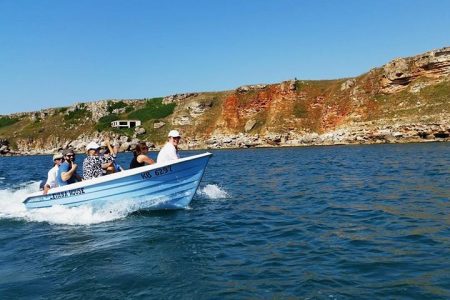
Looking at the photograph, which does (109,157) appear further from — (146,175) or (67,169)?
(146,175)

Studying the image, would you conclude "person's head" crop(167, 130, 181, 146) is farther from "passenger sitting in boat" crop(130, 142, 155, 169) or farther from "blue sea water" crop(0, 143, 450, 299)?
"blue sea water" crop(0, 143, 450, 299)

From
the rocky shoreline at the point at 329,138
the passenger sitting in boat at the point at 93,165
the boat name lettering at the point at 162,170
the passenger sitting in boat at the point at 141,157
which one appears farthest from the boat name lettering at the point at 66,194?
the rocky shoreline at the point at 329,138

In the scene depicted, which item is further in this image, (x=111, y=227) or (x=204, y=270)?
(x=111, y=227)

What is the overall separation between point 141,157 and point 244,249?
643 cm

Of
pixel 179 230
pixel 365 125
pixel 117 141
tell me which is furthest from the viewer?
pixel 117 141

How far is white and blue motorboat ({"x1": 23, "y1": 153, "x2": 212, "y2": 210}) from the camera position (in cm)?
1445

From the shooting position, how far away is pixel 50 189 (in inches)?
602

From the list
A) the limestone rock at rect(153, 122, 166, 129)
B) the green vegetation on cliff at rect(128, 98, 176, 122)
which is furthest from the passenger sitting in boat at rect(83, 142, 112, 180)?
the green vegetation on cliff at rect(128, 98, 176, 122)

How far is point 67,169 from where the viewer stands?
49.9 feet

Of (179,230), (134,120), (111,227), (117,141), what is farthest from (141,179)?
(134,120)

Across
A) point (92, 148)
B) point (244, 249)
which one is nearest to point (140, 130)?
point (92, 148)

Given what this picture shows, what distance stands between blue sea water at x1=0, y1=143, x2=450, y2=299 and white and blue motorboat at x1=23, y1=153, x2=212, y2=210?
43 centimetres

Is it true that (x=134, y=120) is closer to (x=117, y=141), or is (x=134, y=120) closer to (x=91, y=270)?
(x=117, y=141)

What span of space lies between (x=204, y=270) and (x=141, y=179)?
6.86 meters
